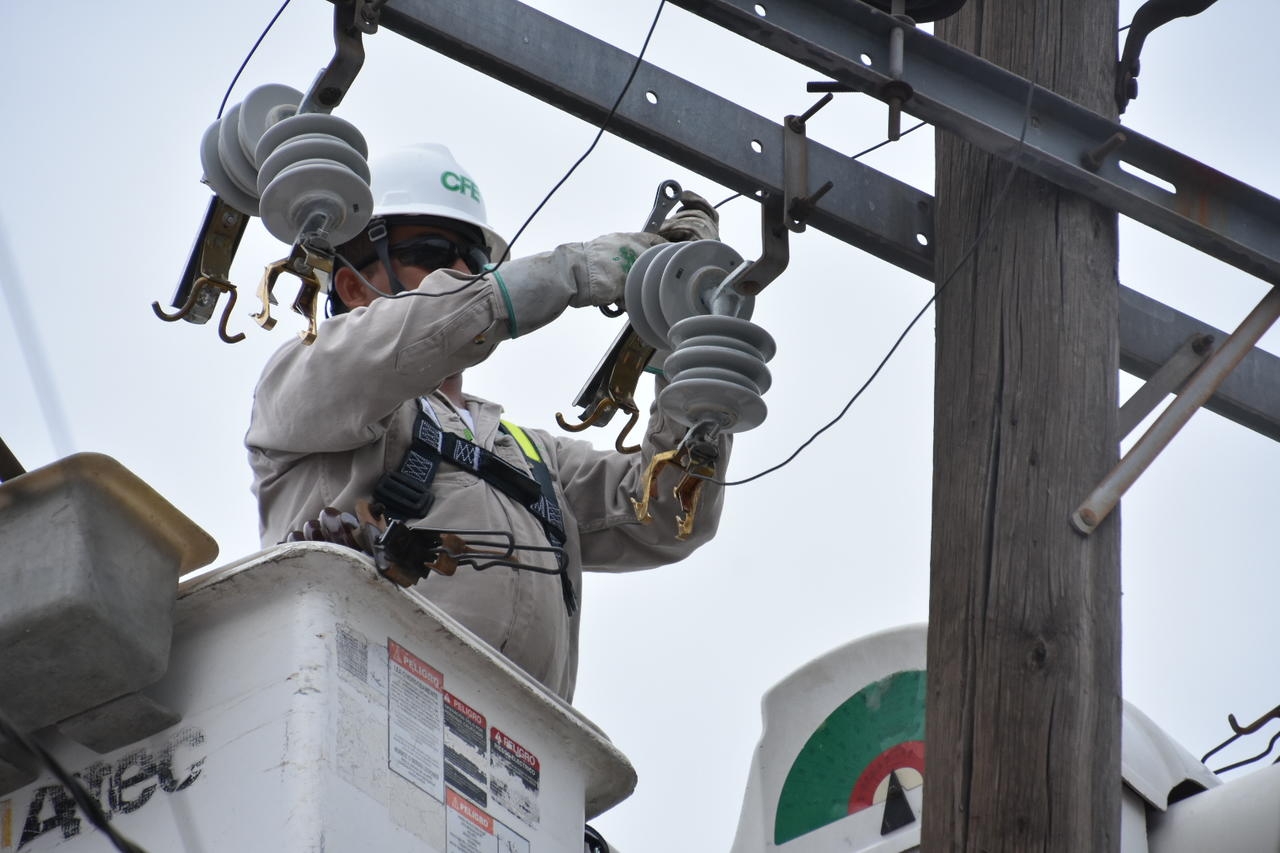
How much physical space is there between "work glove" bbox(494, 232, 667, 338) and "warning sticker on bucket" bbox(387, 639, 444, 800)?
99cm

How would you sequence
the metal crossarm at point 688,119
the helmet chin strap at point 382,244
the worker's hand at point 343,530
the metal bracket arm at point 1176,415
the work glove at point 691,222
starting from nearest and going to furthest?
the metal bracket arm at point 1176,415 < the worker's hand at point 343,530 < the metal crossarm at point 688,119 < the work glove at point 691,222 < the helmet chin strap at point 382,244

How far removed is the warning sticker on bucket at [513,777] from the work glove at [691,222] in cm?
128

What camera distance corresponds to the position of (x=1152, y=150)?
4.30 meters

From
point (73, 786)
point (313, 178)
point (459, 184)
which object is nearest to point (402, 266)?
point (459, 184)

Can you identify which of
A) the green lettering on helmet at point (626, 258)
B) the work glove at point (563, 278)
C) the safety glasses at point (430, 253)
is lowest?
the work glove at point (563, 278)

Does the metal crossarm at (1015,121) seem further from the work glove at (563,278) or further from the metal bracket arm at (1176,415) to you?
the work glove at (563,278)

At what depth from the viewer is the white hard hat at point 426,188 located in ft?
18.9

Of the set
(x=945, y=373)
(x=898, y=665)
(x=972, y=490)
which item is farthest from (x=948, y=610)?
(x=898, y=665)

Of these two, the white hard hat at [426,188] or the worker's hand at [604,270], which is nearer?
the worker's hand at [604,270]

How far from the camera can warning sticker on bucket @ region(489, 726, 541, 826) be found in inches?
153

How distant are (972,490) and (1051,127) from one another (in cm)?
80

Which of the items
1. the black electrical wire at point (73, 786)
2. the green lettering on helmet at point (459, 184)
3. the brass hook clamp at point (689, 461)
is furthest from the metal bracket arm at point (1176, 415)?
the green lettering on helmet at point (459, 184)

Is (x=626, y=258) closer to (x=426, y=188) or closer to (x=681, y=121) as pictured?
(x=681, y=121)

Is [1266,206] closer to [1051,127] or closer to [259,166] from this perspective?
[1051,127]
